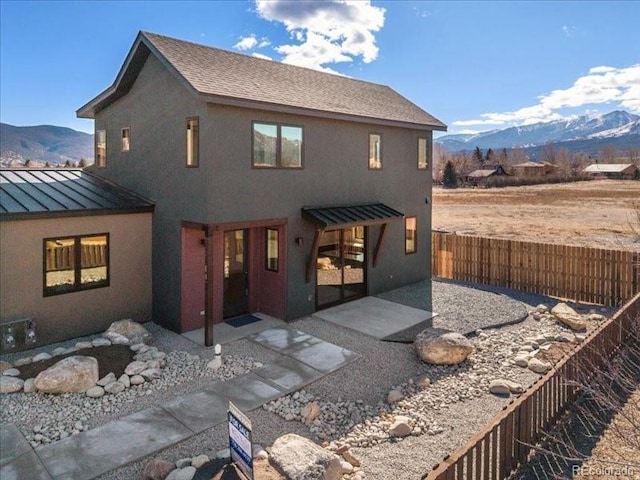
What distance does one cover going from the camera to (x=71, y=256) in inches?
399

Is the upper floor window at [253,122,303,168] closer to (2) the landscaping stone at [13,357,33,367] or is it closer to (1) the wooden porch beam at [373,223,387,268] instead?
(1) the wooden porch beam at [373,223,387,268]

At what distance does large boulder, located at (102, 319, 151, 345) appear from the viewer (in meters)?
9.66

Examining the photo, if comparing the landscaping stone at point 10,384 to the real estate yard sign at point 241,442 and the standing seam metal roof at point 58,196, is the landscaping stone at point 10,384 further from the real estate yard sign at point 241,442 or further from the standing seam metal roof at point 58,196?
the real estate yard sign at point 241,442

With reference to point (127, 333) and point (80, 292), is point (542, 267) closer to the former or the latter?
point (127, 333)

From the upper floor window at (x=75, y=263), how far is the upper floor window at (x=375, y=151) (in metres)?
7.91

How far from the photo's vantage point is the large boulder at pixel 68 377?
7.48m

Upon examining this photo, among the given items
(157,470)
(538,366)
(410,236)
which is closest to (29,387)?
(157,470)

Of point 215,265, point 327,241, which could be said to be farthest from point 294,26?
point 215,265

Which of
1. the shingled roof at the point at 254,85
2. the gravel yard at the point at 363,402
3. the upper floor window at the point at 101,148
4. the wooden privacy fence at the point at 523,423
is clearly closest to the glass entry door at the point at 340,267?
the gravel yard at the point at 363,402

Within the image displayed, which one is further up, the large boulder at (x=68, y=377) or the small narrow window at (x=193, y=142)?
the small narrow window at (x=193, y=142)

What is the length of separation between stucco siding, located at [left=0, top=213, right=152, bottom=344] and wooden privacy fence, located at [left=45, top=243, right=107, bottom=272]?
0.18 meters

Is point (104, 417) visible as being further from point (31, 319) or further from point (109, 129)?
point (109, 129)

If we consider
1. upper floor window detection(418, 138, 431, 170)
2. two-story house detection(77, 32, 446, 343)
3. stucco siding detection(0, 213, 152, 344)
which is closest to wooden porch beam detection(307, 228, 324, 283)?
two-story house detection(77, 32, 446, 343)

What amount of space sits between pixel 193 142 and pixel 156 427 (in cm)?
608
